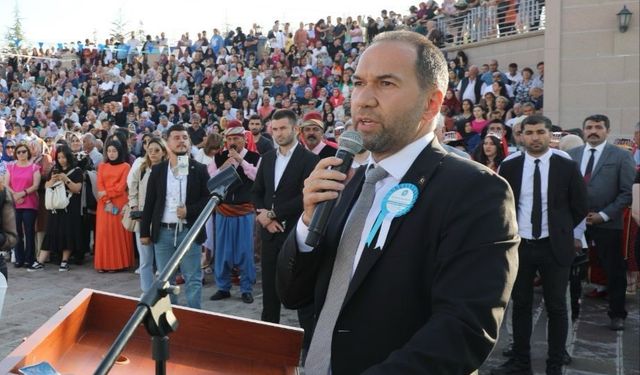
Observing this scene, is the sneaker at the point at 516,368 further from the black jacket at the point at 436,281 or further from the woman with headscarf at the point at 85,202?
the woman with headscarf at the point at 85,202

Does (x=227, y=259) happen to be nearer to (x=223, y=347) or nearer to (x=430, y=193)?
(x=223, y=347)

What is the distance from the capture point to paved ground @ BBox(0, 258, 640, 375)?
17.2 feet

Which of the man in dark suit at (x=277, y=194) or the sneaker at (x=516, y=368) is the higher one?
the man in dark suit at (x=277, y=194)

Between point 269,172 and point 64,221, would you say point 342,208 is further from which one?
point 64,221

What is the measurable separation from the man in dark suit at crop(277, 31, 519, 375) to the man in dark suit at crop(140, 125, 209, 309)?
4.37 metres

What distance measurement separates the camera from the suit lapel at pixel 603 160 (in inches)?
252

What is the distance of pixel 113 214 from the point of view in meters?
8.86

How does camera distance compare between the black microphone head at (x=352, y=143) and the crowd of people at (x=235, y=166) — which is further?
the crowd of people at (x=235, y=166)

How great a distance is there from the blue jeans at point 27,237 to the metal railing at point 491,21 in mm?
11851

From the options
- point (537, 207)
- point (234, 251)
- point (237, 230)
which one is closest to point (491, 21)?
point (237, 230)

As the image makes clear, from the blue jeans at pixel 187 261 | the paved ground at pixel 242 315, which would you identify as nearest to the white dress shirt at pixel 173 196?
the blue jeans at pixel 187 261

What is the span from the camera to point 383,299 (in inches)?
67.8

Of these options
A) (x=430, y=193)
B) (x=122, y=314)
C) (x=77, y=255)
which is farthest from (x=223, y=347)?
(x=77, y=255)

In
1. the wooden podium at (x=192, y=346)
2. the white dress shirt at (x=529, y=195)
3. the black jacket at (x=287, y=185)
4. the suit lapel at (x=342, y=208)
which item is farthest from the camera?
the black jacket at (x=287, y=185)
